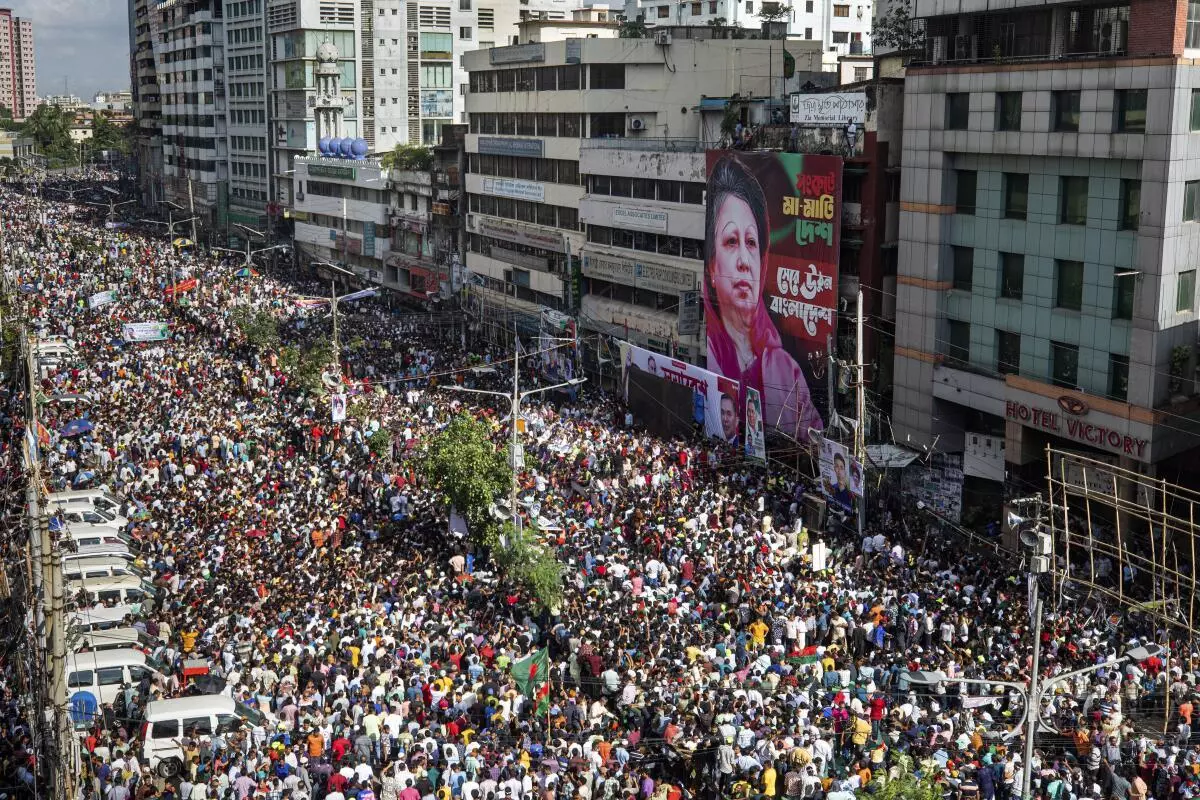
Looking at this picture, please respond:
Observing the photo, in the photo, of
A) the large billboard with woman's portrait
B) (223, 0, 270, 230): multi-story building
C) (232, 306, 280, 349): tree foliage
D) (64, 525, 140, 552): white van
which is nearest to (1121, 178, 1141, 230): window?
the large billboard with woman's portrait

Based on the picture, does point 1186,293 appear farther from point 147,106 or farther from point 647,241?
point 147,106

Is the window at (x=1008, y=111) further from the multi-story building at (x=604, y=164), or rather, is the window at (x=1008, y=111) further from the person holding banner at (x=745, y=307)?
the multi-story building at (x=604, y=164)

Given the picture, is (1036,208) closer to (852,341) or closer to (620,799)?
(852,341)

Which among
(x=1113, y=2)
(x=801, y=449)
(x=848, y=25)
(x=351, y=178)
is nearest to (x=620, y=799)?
(x=801, y=449)

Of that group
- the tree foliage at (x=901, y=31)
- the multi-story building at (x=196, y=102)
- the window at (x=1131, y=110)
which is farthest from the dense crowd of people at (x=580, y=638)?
the multi-story building at (x=196, y=102)

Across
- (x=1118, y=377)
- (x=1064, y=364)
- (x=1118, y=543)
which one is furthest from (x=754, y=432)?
(x=1118, y=543)

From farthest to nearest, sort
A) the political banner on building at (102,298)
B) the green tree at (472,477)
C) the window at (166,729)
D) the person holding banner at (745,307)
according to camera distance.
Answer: the political banner on building at (102,298) < the person holding banner at (745,307) < the green tree at (472,477) < the window at (166,729)

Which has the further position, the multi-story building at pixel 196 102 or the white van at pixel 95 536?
the multi-story building at pixel 196 102
